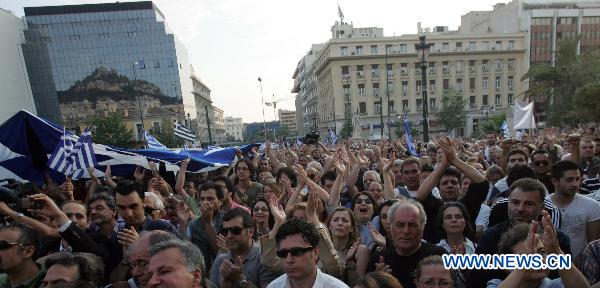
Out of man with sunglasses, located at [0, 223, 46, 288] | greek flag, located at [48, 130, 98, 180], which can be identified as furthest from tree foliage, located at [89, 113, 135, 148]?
man with sunglasses, located at [0, 223, 46, 288]

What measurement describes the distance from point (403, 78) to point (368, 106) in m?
6.66

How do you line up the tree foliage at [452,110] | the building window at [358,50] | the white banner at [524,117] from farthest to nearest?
the building window at [358,50]
the tree foliage at [452,110]
the white banner at [524,117]

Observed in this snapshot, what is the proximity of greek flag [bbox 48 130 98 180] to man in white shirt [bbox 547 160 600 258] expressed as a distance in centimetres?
630

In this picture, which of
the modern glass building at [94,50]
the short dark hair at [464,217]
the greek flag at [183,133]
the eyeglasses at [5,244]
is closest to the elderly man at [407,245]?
the short dark hair at [464,217]

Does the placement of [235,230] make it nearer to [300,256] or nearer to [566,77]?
[300,256]

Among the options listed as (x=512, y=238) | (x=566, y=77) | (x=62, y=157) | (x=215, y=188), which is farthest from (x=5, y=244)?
Result: (x=566, y=77)

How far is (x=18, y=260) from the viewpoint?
2676 mm

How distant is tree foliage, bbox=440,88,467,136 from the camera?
45.0 m

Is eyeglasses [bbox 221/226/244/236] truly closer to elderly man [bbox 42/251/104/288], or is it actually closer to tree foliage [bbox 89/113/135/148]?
elderly man [bbox 42/251/104/288]

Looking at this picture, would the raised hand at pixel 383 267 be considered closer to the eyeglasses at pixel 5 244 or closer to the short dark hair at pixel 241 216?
the short dark hair at pixel 241 216

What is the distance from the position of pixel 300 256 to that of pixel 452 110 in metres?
47.1

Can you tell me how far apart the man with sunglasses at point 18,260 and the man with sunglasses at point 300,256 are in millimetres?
1911

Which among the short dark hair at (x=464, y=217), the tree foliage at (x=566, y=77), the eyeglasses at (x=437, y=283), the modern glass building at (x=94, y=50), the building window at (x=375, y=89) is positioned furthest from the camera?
the modern glass building at (x=94, y=50)

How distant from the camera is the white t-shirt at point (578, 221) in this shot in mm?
3227
